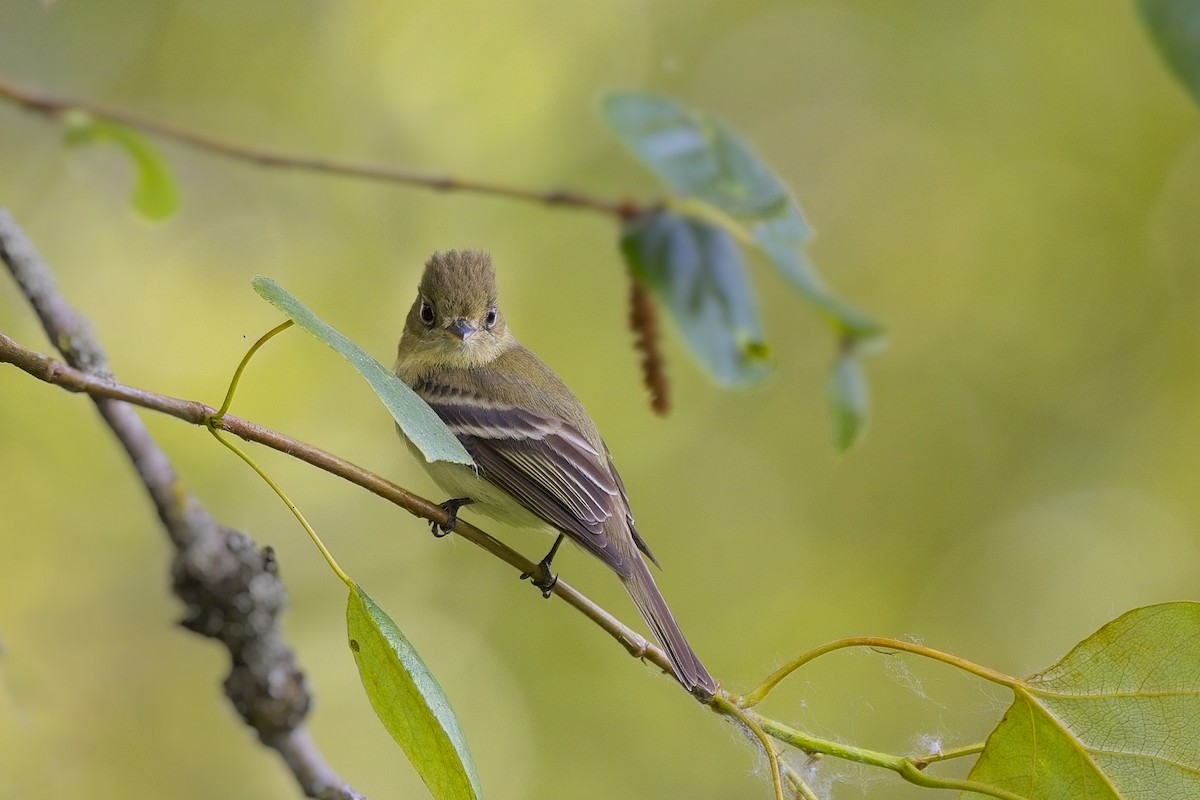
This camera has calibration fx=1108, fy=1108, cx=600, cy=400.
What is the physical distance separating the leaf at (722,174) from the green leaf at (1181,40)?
326 mm

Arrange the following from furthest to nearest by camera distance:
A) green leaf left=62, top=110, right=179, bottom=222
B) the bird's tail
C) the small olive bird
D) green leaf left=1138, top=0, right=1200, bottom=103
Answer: the small olive bird, the bird's tail, green leaf left=62, top=110, right=179, bottom=222, green leaf left=1138, top=0, right=1200, bottom=103

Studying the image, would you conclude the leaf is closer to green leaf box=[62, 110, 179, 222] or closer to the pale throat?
green leaf box=[62, 110, 179, 222]

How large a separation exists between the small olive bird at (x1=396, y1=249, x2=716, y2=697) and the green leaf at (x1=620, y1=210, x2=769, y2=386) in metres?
1.42

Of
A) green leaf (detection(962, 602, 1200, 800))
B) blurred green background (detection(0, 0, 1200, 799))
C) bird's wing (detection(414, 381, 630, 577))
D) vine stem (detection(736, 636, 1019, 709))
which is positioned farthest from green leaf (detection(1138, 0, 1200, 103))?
blurred green background (detection(0, 0, 1200, 799))

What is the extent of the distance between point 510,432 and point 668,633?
1.00 meters

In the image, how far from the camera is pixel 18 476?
5.41m

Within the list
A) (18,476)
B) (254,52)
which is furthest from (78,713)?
(254,52)

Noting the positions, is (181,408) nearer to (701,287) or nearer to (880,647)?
(701,287)

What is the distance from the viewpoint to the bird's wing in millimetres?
3082

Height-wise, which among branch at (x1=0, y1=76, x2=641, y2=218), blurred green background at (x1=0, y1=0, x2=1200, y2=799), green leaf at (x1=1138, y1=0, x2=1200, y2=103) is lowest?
blurred green background at (x1=0, y1=0, x2=1200, y2=799)

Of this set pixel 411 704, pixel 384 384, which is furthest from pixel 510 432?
pixel 384 384

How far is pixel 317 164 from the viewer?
1406 mm

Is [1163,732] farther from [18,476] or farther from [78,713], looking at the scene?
[18,476]

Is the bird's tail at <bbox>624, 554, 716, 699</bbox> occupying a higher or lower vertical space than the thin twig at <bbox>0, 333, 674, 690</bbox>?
lower
